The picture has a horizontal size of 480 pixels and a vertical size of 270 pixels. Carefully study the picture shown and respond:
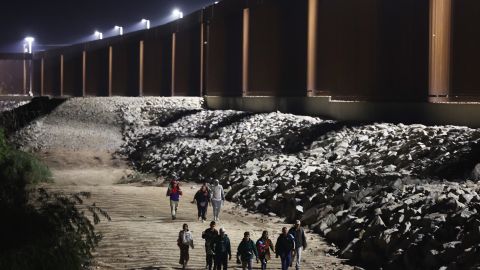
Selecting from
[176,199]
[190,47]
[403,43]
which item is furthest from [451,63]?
[190,47]

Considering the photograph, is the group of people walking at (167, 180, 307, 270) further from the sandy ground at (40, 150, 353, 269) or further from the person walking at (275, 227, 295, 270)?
the sandy ground at (40, 150, 353, 269)

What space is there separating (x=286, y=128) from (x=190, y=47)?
2077 centimetres

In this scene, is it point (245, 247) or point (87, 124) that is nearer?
point (245, 247)

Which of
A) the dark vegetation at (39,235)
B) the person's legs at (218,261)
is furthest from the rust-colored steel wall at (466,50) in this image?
the dark vegetation at (39,235)

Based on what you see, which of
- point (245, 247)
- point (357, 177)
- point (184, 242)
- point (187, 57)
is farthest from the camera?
point (187, 57)

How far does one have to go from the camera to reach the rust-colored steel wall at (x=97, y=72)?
6025cm

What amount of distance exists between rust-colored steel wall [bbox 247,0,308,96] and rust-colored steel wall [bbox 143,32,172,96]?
1375 centimetres

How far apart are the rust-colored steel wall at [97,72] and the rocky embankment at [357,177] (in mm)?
27774

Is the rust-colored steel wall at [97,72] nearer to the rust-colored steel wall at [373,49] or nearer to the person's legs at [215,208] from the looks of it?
the rust-colored steel wall at [373,49]

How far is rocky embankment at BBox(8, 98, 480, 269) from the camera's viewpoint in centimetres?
1299

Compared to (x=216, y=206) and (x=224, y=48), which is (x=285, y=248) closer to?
(x=216, y=206)

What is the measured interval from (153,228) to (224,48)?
26.4 m

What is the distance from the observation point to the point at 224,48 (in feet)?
137

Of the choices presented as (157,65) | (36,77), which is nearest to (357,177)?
(157,65)
